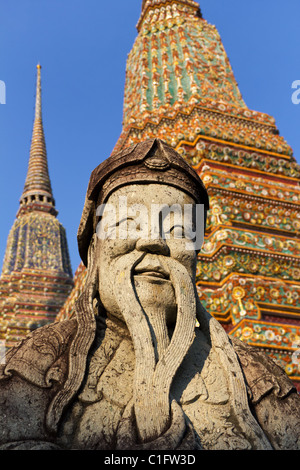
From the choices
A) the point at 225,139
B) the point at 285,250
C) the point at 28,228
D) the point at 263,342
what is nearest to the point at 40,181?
the point at 28,228

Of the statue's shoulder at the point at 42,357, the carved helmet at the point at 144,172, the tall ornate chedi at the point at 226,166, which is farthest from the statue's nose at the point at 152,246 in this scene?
the tall ornate chedi at the point at 226,166

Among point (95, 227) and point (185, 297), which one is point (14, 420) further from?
point (95, 227)

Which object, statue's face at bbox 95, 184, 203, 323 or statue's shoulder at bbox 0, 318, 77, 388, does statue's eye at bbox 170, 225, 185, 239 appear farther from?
statue's shoulder at bbox 0, 318, 77, 388

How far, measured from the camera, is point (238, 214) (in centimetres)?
912

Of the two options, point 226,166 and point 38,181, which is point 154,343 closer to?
point 226,166

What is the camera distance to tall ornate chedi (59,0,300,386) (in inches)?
304

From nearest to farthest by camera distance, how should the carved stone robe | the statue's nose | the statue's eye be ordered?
1. the carved stone robe
2. the statue's nose
3. the statue's eye

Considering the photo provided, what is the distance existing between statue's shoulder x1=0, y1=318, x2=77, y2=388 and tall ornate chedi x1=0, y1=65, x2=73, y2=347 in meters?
12.0

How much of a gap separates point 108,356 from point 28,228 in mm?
18878

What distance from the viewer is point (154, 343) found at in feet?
9.50

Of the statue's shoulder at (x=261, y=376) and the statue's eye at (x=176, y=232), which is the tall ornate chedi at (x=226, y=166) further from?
the statue's eye at (x=176, y=232)

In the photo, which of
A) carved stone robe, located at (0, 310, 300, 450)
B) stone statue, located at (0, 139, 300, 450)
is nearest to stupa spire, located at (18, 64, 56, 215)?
stone statue, located at (0, 139, 300, 450)

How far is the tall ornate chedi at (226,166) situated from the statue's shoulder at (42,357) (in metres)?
4.38

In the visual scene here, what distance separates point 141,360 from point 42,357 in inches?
18.9
